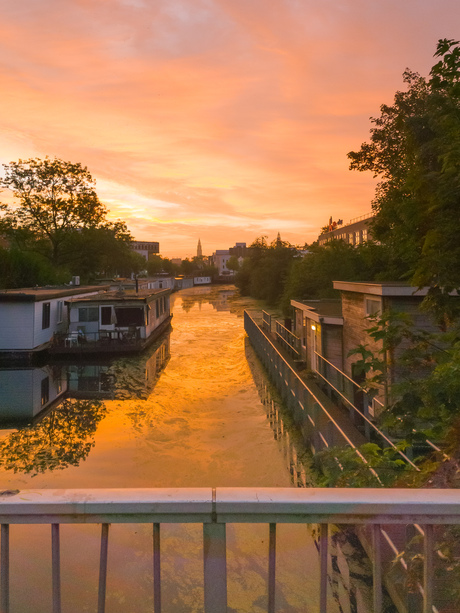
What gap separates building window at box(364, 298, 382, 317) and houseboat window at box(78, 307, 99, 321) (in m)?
18.2

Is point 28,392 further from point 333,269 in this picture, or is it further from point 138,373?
point 333,269

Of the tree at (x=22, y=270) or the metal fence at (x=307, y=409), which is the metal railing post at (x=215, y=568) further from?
the tree at (x=22, y=270)

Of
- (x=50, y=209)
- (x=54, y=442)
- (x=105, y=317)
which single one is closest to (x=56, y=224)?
(x=50, y=209)

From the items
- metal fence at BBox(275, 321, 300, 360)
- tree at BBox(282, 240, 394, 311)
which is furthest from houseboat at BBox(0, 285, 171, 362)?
tree at BBox(282, 240, 394, 311)

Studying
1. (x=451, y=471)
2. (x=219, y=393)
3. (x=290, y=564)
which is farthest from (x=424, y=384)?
(x=219, y=393)

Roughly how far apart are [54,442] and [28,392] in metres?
6.44

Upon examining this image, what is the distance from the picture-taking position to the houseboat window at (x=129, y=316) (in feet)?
91.4

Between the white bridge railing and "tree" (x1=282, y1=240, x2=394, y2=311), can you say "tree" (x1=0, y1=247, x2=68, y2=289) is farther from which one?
the white bridge railing

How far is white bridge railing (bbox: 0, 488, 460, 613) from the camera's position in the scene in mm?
1874

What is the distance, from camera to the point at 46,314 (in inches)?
1022

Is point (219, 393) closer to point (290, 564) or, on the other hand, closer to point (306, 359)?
point (306, 359)

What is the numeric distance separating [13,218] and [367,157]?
111 ft

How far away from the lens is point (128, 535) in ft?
23.9

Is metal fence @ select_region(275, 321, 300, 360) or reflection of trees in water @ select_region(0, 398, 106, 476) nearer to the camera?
reflection of trees in water @ select_region(0, 398, 106, 476)
